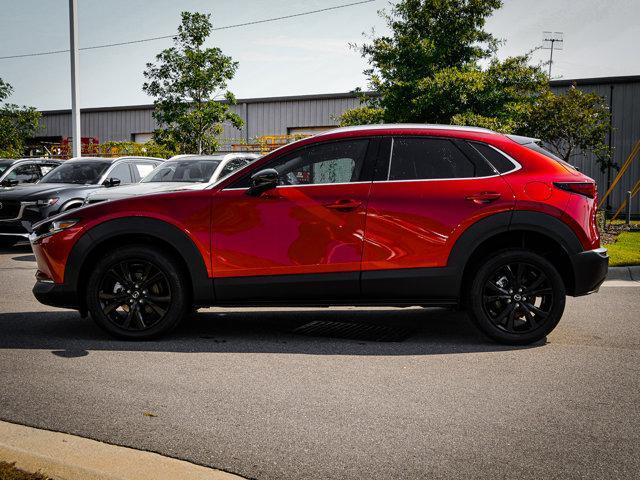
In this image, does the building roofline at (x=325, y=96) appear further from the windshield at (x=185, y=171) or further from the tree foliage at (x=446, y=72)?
the windshield at (x=185, y=171)

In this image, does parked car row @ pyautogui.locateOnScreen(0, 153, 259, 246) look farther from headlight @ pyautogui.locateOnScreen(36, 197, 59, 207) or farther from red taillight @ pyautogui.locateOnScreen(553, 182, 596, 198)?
red taillight @ pyautogui.locateOnScreen(553, 182, 596, 198)

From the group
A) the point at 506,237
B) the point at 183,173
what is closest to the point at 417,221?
the point at 506,237

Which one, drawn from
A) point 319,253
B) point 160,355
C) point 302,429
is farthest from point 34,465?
point 319,253

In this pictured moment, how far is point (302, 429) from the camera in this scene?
4.05 m

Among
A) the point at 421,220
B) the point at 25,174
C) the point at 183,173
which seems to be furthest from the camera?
the point at 25,174

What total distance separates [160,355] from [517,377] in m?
2.76

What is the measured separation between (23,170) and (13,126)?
63.3 ft

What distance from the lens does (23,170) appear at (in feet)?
53.0

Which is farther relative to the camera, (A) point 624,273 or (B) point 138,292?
(A) point 624,273

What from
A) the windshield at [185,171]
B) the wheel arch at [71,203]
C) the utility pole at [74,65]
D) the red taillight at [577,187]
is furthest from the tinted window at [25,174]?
the red taillight at [577,187]

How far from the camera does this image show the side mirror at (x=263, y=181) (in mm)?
5949

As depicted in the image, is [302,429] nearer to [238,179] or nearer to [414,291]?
[414,291]

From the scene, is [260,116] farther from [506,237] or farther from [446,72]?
[506,237]

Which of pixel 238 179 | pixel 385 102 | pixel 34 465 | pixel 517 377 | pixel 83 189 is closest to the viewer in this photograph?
pixel 34 465
